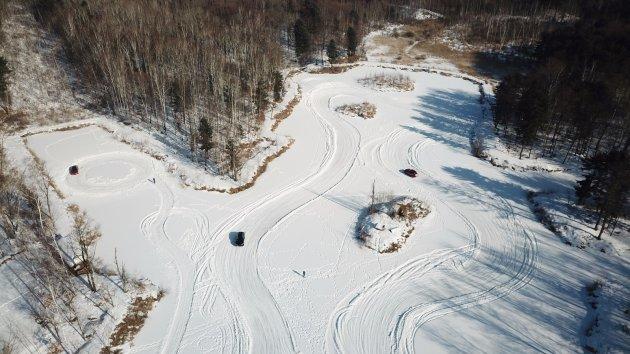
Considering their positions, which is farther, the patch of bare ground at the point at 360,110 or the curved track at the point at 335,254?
the patch of bare ground at the point at 360,110

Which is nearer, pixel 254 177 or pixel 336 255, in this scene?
pixel 336 255

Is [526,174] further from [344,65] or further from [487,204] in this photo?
[344,65]

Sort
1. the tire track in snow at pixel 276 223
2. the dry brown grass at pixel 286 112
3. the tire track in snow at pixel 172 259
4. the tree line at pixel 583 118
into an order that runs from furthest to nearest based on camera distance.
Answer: the dry brown grass at pixel 286 112 < the tree line at pixel 583 118 < the tire track in snow at pixel 276 223 < the tire track in snow at pixel 172 259

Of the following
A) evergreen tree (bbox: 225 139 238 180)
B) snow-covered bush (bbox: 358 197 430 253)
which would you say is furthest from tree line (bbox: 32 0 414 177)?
snow-covered bush (bbox: 358 197 430 253)

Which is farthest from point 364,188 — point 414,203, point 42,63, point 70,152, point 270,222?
point 42,63

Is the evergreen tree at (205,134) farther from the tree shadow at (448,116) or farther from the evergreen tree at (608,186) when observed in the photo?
the evergreen tree at (608,186)

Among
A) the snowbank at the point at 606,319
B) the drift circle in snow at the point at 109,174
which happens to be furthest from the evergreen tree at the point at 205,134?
the snowbank at the point at 606,319

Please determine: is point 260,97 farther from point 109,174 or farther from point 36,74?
point 36,74

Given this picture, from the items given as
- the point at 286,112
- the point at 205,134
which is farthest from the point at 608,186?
the point at 205,134
